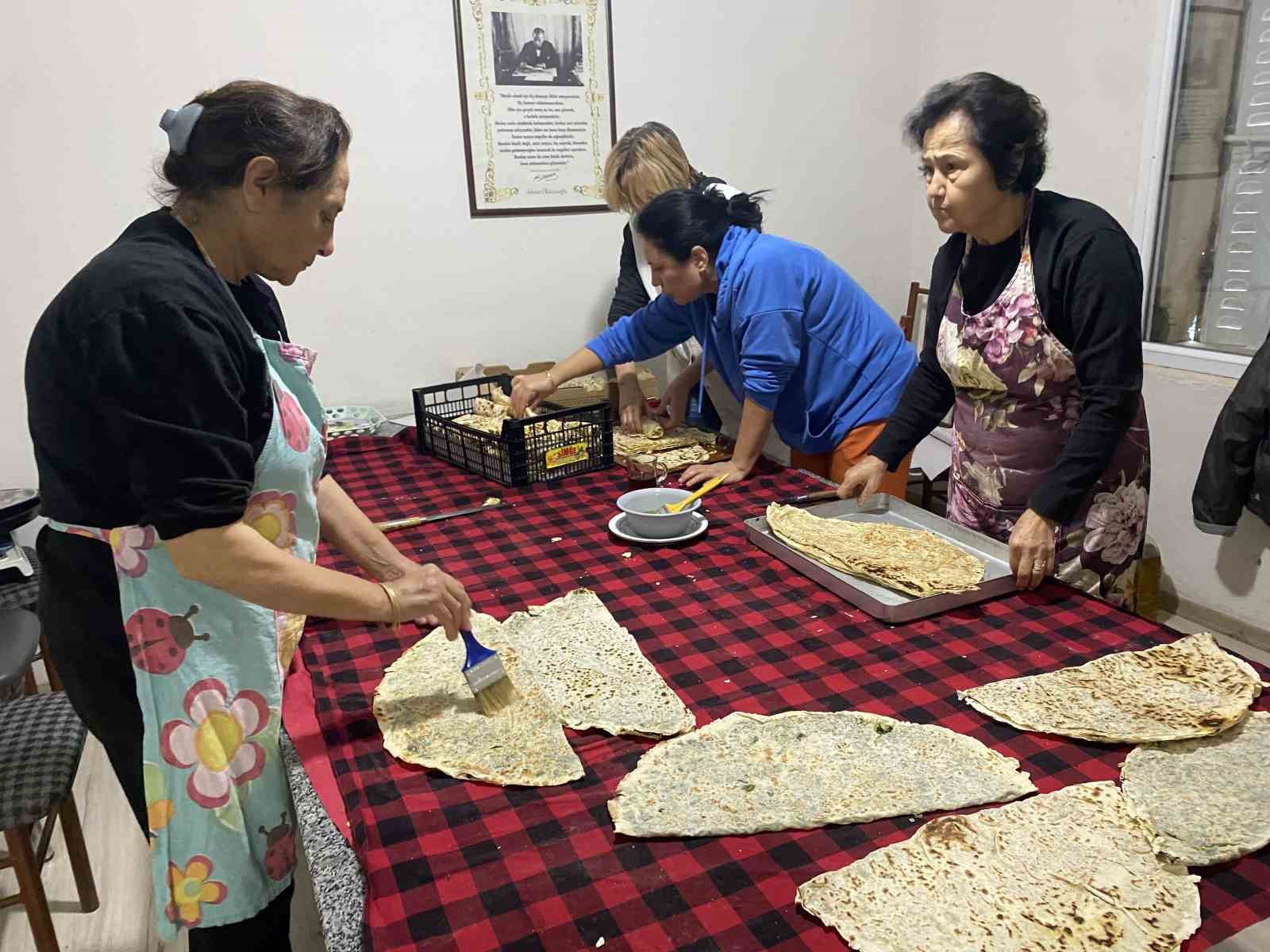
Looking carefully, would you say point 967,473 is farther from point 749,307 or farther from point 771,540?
point 749,307

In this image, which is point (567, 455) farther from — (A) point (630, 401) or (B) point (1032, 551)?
(B) point (1032, 551)

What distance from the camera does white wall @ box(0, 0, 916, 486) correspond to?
2.66 metres

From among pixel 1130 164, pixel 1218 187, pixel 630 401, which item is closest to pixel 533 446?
pixel 630 401

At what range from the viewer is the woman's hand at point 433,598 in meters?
1.16

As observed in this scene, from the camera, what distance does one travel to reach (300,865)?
1.36m

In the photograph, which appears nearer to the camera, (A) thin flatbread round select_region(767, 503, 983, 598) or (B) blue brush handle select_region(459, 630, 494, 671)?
(B) blue brush handle select_region(459, 630, 494, 671)

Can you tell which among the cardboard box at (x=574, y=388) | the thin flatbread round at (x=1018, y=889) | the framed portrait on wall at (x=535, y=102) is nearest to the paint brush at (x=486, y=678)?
the thin flatbread round at (x=1018, y=889)

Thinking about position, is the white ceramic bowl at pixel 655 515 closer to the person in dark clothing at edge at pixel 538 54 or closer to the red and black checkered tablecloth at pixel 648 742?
the red and black checkered tablecloth at pixel 648 742

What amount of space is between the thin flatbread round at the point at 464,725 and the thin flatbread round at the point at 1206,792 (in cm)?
66

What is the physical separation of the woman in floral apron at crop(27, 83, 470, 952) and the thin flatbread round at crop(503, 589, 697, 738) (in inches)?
8.0

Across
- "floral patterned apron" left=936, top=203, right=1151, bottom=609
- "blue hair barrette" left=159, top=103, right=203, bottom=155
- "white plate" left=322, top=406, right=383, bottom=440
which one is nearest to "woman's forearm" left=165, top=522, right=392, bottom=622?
"blue hair barrette" left=159, top=103, right=203, bottom=155

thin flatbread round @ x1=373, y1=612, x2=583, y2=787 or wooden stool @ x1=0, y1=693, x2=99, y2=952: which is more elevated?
thin flatbread round @ x1=373, y1=612, x2=583, y2=787

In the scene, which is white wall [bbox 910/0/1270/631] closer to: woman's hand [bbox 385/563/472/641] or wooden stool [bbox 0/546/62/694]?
woman's hand [bbox 385/563/472/641]

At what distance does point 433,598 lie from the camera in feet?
3.84
